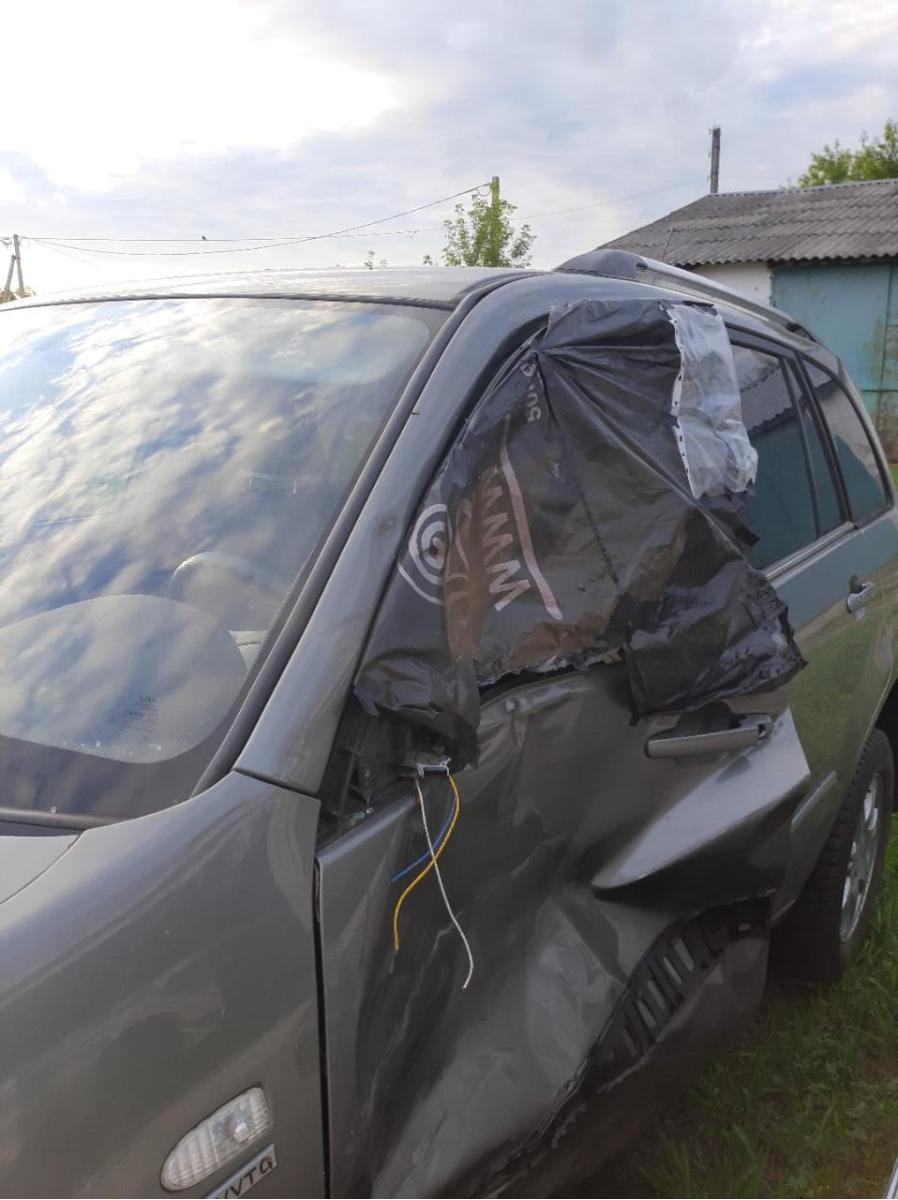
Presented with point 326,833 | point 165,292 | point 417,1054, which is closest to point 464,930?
point 417,1054

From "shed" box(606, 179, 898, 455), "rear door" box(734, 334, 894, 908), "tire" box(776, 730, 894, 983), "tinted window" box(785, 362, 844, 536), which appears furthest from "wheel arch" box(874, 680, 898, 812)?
"shed" box(606, 179, 898, 455)

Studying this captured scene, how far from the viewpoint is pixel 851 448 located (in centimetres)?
345

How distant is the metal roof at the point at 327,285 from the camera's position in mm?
2064

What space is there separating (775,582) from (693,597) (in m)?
0.63

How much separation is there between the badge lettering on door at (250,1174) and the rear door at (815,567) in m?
1.60

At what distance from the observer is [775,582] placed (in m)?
2.64

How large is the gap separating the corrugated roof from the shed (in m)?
0.02

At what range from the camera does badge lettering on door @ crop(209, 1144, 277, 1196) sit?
3.98ft

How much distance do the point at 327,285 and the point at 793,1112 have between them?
2189 mm

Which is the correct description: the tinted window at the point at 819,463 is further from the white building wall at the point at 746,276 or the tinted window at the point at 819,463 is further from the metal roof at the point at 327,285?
the white building wall at the point at 746,276

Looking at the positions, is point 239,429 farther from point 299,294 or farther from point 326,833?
point 326,833

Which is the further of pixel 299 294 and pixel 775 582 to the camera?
pixel 775 582

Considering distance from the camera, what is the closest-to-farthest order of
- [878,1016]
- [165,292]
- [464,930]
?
[464,930] < [165,292] < [878,1016]

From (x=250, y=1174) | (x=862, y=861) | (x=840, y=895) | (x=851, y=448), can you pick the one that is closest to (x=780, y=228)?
(x=851, y=448)
